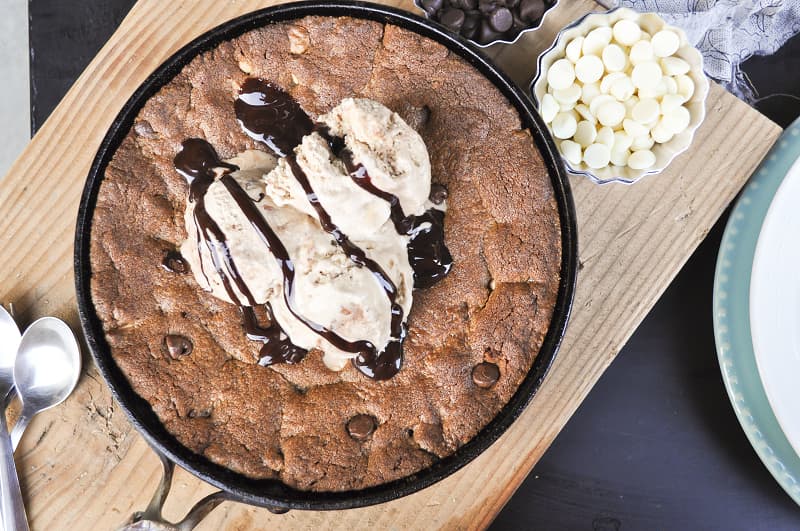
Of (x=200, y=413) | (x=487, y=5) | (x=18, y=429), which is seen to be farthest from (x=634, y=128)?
(x=18, y=429)

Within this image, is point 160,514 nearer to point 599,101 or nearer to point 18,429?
point 18,429

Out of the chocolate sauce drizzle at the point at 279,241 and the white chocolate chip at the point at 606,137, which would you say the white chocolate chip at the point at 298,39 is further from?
the white chocolate chip at the point at 606,137

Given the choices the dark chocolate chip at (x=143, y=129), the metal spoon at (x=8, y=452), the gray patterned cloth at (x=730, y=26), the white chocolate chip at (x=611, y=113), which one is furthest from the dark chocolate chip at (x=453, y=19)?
the metal spoon at (x=8, y=452)

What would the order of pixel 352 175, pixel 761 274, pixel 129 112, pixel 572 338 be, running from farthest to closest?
pixel 572 338
pixel 761 274
pixel 129 112
pixel 352 175

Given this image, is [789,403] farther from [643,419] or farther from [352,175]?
[352,175]

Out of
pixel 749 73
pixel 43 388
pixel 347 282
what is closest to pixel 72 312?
pixel 43 388

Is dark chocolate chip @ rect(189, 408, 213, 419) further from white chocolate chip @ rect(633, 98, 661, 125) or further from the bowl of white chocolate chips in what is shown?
white chocolate chip @ rect(633, 98, 661, 125)

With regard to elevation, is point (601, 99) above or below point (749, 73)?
above
